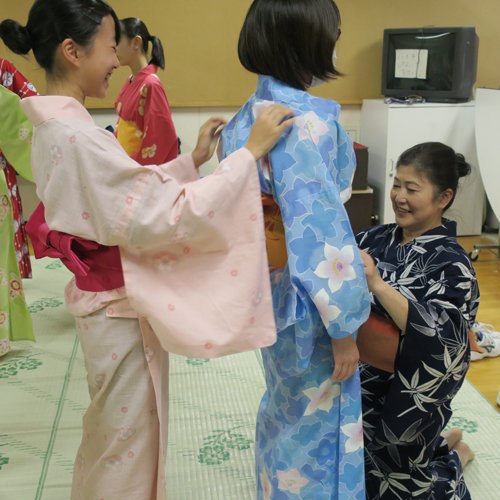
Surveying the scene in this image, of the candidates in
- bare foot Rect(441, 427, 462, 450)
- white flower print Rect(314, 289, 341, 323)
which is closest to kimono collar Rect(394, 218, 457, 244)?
white flower print Rect(314, 289, 341, 323)

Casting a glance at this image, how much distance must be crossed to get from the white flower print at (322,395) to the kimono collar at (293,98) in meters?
0.54

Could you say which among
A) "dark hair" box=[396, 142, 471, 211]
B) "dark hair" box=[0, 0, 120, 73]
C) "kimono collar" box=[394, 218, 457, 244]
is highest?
"dark hair" box=[0, 0, 120, 73]

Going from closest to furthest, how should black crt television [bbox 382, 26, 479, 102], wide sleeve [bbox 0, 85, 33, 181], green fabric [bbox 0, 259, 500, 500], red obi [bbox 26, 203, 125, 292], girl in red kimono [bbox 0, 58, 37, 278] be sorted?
red obi [bbox 26, 203, 125, 292] → green fabric [bbox 0, 259, 500, 500] → wide sleeve [bbox 0, 85, 33, 181] → girl in red kimono [bbox 0, 58, 37, 278] → black crt television [bbox 382, 26, 479, 102]

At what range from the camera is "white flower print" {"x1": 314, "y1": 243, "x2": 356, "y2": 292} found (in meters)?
1.18

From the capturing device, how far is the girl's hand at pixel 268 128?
3.86 feet

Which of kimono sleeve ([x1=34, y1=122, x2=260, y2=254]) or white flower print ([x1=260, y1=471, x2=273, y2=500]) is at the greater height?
kimono sleeve ([x1=34, y1=122, x2=260, y2=254])

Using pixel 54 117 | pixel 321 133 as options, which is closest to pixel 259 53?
pixel 321 133

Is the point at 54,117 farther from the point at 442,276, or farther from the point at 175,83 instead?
the point at 175,83

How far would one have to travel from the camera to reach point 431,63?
4238mm

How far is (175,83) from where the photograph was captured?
14.6 feet

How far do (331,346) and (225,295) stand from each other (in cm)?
24

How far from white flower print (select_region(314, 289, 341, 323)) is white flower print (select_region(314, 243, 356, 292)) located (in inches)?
0.7

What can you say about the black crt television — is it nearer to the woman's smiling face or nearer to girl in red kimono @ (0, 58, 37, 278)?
girl in red kimono @ (0, 58, 37, 278)

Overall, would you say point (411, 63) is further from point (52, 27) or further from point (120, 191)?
point (120, 191)
